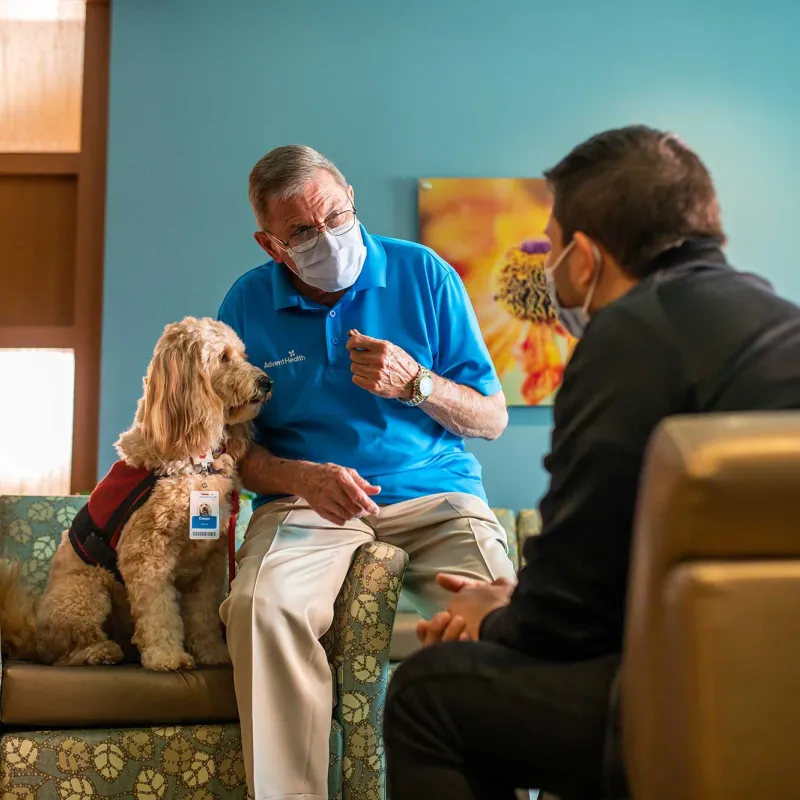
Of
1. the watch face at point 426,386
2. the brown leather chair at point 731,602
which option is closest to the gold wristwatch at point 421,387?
the watch face at point 426,386

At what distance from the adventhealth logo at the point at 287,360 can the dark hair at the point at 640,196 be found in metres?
1.12

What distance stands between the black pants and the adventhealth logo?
3.94ft

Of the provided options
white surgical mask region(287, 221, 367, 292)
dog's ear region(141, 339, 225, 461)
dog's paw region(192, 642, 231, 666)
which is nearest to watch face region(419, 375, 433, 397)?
white surgical mask region(287, 221, 367, 292)

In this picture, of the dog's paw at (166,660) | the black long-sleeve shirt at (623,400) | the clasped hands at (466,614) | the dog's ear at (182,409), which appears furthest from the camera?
the dog's ear at (182,409)

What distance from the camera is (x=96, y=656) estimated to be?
6.89ft

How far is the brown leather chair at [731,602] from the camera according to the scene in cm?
77

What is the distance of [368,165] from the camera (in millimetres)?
4105

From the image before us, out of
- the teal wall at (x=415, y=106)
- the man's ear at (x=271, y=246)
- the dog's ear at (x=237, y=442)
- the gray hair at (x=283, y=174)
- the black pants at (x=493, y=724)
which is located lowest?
the black pants at (x=493, y=724)

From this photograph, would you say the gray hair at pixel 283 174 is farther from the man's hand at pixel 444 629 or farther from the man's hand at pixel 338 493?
the man's hand at pixel 444 629

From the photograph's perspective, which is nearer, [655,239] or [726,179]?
[655,239]

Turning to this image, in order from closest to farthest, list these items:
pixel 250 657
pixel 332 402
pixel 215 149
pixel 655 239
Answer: pixel 655 239, pixel 250 657, pixel 332 402, pixel 215 149

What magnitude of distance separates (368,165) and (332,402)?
2152 mm

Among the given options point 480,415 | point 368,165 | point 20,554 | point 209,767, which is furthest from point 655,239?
point 368,165

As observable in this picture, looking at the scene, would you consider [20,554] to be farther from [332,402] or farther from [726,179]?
[726,179]
